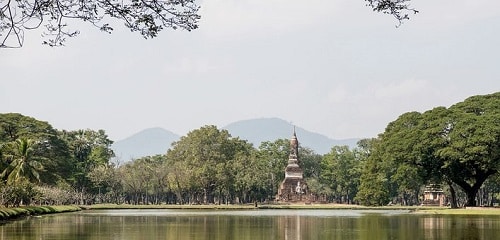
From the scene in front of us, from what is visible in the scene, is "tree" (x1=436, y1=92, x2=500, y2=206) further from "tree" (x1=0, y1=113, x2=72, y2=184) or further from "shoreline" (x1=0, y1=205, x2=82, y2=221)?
"tree" (x1=0, y1=113, x2=72, y2=184)

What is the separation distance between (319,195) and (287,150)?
32.2 feet

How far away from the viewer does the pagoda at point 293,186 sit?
110 metres

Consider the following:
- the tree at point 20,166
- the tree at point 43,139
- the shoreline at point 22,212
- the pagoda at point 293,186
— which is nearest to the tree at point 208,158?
the pagoda at point 293,186

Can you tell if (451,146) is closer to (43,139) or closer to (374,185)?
(374,185)

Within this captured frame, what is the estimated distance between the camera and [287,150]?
12156cm

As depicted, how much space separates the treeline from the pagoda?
105 inches

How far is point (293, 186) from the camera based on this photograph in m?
112


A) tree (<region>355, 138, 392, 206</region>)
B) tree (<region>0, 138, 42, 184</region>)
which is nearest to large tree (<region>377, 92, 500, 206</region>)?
tree (<region>355, 138, 392, 206</region>)

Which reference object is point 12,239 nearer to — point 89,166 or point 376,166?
point 376,166

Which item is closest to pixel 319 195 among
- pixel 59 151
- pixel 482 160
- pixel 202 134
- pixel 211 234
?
pixel 202 134

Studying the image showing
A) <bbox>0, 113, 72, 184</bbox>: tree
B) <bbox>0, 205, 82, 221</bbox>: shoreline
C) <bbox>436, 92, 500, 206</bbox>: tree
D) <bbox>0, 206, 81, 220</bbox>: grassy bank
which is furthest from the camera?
<bbox>0, 113, 72, 184</bbox>: tree

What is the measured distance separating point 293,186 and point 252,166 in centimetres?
1115

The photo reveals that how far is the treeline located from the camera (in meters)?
59.4

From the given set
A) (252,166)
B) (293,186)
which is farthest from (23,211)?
(293,186)
